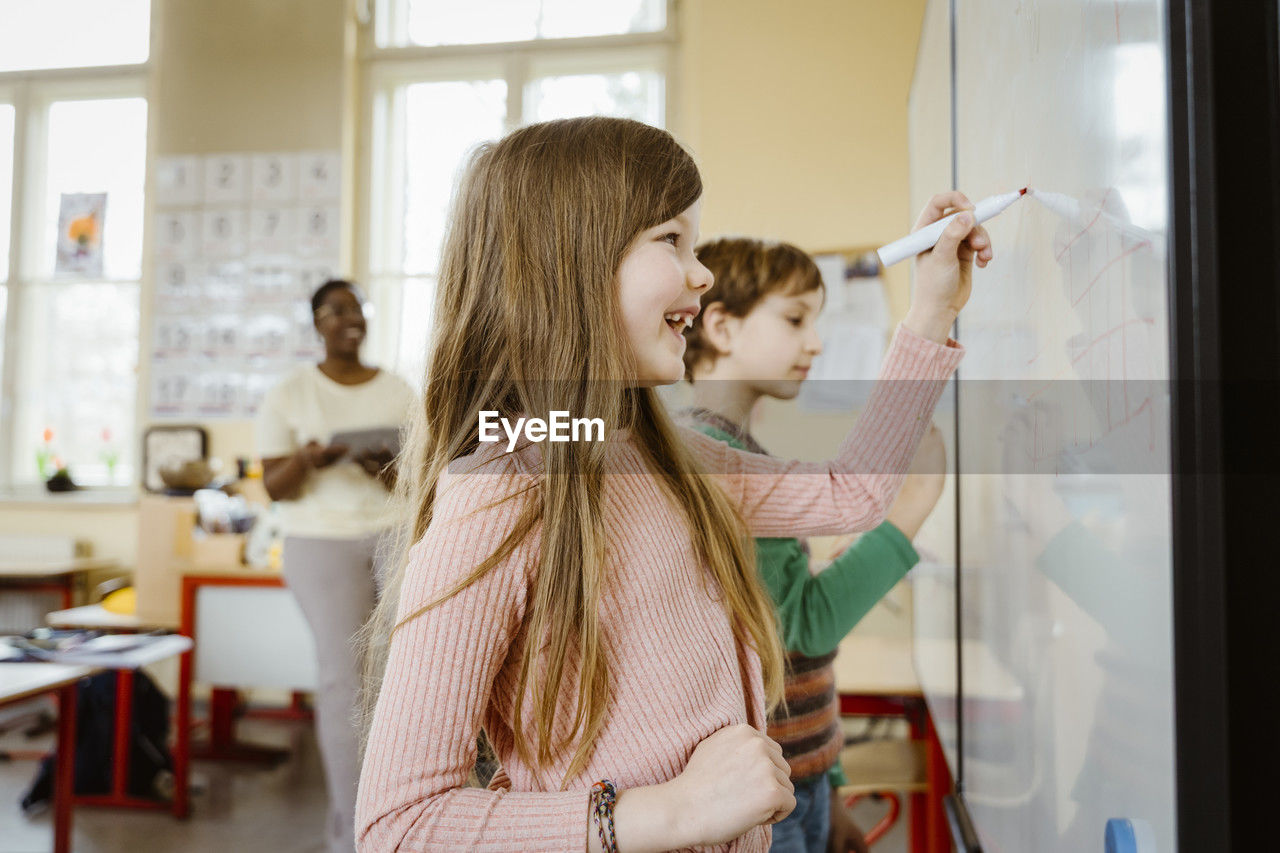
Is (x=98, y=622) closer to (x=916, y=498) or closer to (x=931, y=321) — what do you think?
(x=916, y=498)

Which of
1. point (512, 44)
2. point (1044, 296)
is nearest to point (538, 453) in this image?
point (1044, 296)

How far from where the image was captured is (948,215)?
814 millimetres

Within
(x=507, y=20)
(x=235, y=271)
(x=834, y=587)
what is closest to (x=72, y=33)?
(x=235, y=271)

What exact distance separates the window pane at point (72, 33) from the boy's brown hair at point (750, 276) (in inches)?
152

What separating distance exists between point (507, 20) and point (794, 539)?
3395mm

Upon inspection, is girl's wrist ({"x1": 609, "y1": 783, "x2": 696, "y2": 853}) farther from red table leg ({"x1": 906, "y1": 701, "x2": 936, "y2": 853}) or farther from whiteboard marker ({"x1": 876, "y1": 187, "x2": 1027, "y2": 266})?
red table leg ({"x1": 906, "y1": 701, "x2": 936, "y2": 853})

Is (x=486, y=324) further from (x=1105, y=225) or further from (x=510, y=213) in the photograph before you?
(x=1105, y=225)

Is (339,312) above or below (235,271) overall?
below

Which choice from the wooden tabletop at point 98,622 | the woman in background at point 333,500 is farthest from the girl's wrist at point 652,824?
the wooden tabletop at point 98,622

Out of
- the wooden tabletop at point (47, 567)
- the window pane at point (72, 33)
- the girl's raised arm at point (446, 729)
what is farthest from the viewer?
the window pane at point (72, 33)

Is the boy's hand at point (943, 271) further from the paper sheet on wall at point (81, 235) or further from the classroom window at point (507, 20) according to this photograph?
the paper sheet on wall at point (81, 235)

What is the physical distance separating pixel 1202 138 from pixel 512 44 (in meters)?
3.79

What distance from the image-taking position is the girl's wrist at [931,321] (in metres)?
0.82

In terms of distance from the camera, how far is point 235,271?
149 inches
